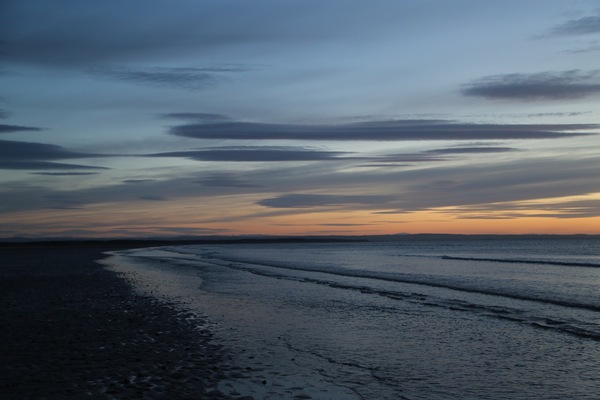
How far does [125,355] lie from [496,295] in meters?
20.4

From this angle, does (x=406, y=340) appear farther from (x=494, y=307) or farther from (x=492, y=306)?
(x=492, y=306)

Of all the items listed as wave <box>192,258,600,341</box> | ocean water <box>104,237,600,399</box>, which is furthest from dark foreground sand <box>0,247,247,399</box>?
wave <box>192,258,600,341</box>

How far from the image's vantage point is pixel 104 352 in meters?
13.2

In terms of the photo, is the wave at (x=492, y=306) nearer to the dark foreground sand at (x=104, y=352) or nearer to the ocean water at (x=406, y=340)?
the ocean water at (x=406, y=340)

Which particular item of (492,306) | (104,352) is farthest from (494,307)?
(104,352)

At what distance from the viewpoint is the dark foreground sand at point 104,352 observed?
A: 10.1 meters

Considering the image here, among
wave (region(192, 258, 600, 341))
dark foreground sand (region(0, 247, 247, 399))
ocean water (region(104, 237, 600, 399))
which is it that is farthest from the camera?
wave (region(192, 258, 600, 341))

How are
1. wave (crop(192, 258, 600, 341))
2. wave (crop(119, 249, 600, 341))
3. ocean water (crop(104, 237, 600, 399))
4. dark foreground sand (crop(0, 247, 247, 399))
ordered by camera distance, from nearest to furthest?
dark foreground sand (crop(0, 247, 247, 399))
ocean water (crop(104, 237, 600, 399))
wave (crop(192, 258, 600, 341))
wave (crop(119, 249, 600, 341))

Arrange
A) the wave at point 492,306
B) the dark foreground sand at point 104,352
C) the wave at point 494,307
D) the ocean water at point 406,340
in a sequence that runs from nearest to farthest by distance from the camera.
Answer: the dark foreground sand at point 104,352, the ocean water at point 406,340, the wave at point 494,307, the wave at point 492,306

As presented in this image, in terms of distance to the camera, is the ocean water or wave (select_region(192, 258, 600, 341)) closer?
the ocean water

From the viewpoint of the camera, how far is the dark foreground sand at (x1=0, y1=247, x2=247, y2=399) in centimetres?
1010

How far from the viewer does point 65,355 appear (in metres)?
12.8

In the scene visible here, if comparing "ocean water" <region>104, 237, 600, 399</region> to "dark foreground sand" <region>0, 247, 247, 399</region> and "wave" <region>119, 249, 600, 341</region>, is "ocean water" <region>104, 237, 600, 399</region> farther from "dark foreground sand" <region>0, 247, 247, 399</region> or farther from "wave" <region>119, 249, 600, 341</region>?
"dark foreground sand" <region>0, 247, 247, 399</region>

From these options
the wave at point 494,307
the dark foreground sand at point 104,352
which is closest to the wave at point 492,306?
the wave at point 494,307
